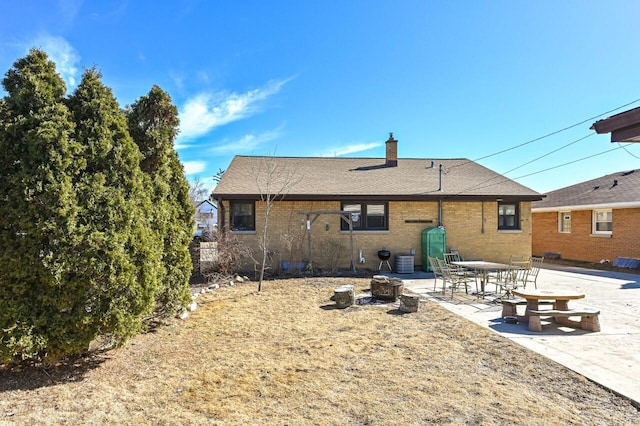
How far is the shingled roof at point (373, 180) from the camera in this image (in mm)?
13227

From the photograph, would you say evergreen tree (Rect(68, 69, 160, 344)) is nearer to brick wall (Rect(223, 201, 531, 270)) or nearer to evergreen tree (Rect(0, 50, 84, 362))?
evergreen tree (Rect(0, 50, 84, 362))

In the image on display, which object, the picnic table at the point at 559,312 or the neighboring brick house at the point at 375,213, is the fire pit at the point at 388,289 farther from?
the neighboring brick house at the point at 375,213

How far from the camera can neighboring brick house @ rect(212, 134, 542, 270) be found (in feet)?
43.0

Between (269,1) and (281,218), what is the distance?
276 inches

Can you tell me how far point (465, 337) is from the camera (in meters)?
5.60

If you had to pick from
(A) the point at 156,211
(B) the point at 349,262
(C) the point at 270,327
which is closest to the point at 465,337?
(C) the point at 270,327

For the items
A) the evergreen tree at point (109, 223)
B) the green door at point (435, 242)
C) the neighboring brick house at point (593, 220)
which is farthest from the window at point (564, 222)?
the evergreen tree at point (109, 223)

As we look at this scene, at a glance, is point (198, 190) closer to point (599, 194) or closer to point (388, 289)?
point (388, 289)

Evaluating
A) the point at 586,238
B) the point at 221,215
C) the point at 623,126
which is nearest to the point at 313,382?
the point at 623,126

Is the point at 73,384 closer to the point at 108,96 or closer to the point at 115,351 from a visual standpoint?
the point at 115,351

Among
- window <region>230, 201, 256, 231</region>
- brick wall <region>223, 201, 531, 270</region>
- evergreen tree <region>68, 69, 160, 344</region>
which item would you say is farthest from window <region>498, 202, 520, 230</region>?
evergreen tree <region>68, 69, 160, 344</region>

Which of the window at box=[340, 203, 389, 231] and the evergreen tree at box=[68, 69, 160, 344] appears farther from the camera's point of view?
the window at box=[340, 203, 389, 231]

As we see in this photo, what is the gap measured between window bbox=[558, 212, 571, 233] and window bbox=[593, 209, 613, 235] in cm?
151

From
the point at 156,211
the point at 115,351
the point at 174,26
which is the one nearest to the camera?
the point at 115,351
